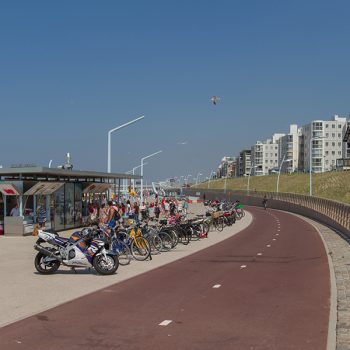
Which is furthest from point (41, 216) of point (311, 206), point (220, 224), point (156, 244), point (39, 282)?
point (311, 206)

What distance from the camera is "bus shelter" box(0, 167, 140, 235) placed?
23.3 m

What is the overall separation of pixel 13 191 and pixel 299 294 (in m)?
15.6

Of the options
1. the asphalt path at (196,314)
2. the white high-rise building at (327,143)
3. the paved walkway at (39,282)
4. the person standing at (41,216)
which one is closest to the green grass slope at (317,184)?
the white high-rise building at (327,143)

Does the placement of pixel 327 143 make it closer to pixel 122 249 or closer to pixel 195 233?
pixel 195 233

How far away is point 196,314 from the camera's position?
29.0 feet

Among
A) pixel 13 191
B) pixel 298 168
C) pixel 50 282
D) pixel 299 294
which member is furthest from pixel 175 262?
pixel 298 168

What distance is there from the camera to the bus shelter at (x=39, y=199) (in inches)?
919

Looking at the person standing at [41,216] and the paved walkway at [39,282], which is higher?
the person standing at [41,216]

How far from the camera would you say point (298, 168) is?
190375 mm

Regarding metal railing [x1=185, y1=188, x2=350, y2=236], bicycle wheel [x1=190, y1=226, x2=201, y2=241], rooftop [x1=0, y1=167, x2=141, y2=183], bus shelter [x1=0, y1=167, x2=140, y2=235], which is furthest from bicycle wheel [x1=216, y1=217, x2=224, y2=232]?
bus shelter [x1=0, y1=167, x2=140, y2=235]

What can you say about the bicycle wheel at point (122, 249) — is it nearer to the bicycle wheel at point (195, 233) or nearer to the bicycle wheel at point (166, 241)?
the bicycle wheel at point (166, 241)

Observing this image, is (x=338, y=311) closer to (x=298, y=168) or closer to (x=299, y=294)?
(x=299, y=294)

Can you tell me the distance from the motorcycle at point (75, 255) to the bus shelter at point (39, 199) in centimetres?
921

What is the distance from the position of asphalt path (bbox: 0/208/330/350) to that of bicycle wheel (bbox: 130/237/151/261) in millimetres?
1841
